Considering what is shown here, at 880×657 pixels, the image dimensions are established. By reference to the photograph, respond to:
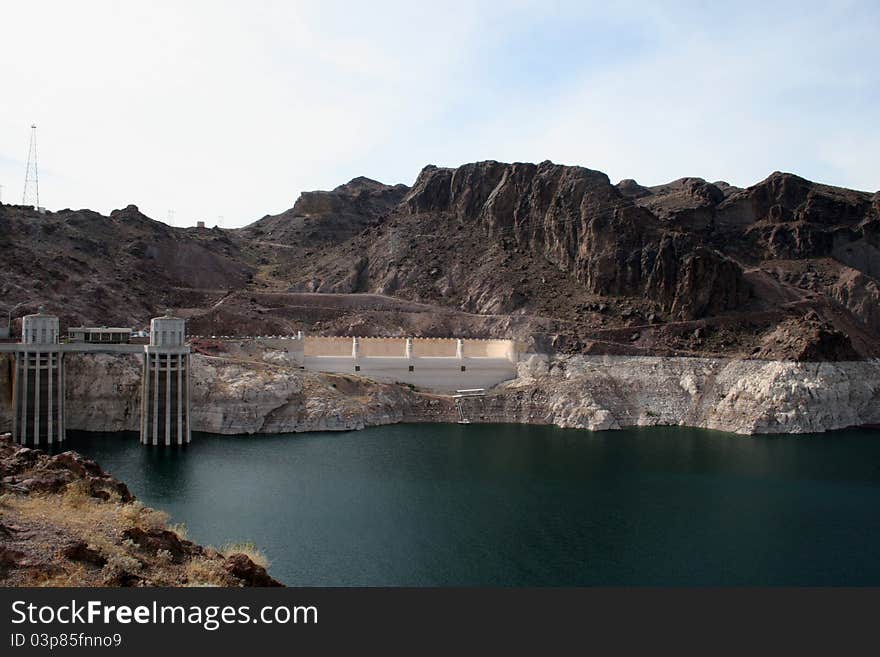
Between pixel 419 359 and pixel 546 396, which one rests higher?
pixel 419 359

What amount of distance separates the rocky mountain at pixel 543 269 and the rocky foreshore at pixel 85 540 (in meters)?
61.2

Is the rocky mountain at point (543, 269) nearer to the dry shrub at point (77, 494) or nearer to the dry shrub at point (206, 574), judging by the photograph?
the dry shrub at point (77, 494)

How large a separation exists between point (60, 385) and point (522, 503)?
38.0 m

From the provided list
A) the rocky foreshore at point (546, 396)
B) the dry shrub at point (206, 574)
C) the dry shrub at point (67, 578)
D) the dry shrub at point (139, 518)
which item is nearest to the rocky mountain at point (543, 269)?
the rocky foreshore at point (546, 396)

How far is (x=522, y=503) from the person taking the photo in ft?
149

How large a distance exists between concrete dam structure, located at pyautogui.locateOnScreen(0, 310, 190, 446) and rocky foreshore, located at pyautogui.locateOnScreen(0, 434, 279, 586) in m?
34.6

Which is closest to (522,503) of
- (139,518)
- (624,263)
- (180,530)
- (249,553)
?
(180,530)

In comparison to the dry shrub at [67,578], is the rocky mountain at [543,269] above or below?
above

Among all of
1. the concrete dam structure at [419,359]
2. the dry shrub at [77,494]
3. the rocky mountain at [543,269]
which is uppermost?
the rocky mountain at [543,269]

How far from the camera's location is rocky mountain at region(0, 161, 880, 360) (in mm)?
84812

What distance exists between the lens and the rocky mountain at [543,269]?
278ft

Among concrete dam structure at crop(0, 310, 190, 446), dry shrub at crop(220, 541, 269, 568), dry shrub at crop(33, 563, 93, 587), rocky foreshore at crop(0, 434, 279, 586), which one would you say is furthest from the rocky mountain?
dry shrub at crop(33, 563, 93, 587)

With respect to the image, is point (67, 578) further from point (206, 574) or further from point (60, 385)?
point (60, 385)

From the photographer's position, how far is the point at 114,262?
101812 millimetres
